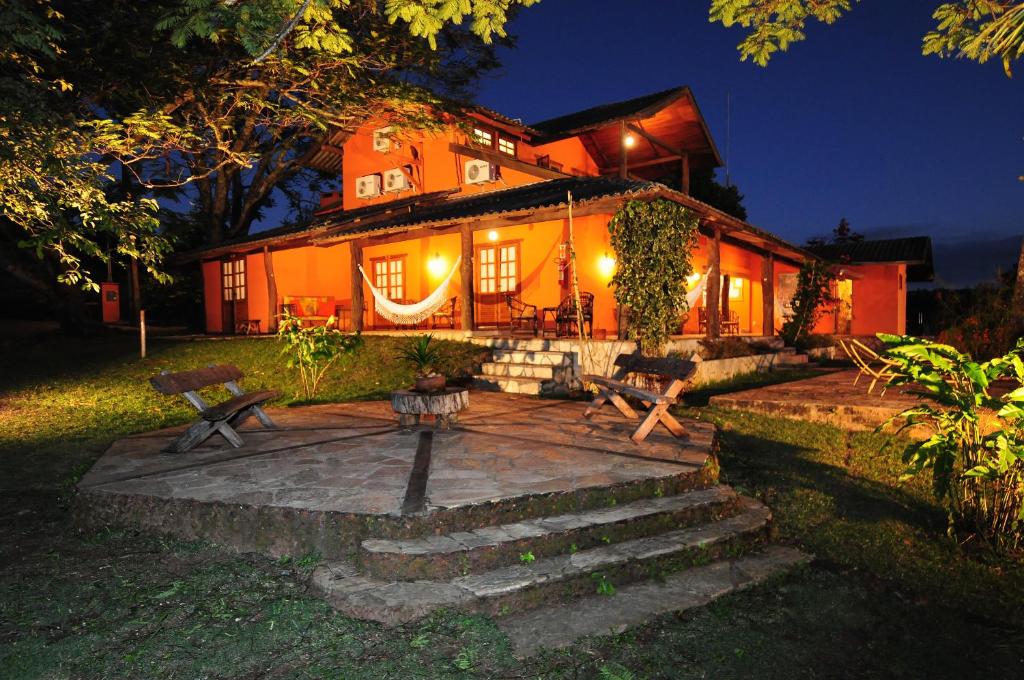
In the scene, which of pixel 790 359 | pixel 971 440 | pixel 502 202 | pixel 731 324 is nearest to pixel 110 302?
pixel 502 202

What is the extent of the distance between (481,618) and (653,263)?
6490 mm

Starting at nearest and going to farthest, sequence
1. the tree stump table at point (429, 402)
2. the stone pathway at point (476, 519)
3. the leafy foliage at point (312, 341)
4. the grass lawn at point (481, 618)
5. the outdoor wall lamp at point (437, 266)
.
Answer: the grass lawn at point (481, 618)
the stone pathway at point (476, 519)
the tree stump table at point (429, 402)
the leafy foliage at point (312, 341)
the outdoor wall lamp at point (437, 266)

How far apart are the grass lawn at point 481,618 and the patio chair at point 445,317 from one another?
9.07 metres

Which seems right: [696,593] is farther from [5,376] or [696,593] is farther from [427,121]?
[5,376]

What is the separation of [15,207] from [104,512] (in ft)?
11.1

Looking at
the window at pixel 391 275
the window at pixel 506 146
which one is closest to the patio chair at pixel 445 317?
the window at pixel 391 275

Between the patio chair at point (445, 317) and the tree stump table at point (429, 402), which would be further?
the patio chair at point (445, 317)

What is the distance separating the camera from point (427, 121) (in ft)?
31.6

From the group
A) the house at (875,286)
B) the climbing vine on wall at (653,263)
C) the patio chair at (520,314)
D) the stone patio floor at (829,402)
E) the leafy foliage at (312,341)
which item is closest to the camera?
the stone patio floor at (829,402)

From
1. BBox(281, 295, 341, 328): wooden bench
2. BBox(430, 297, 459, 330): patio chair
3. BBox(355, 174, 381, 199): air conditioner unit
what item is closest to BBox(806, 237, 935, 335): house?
BBox(430, 297, 459, 330): patio chair

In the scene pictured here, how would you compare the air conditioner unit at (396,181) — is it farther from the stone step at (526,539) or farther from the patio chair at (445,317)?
the stone step at (526,539)

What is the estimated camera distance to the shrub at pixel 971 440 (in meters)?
3.16

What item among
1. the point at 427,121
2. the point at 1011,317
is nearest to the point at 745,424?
the point at 1011,317

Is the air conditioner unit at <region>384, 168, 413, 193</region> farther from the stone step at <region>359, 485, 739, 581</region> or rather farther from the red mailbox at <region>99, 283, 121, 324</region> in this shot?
the stone step at <region>359, 485, 739, 581</region>
